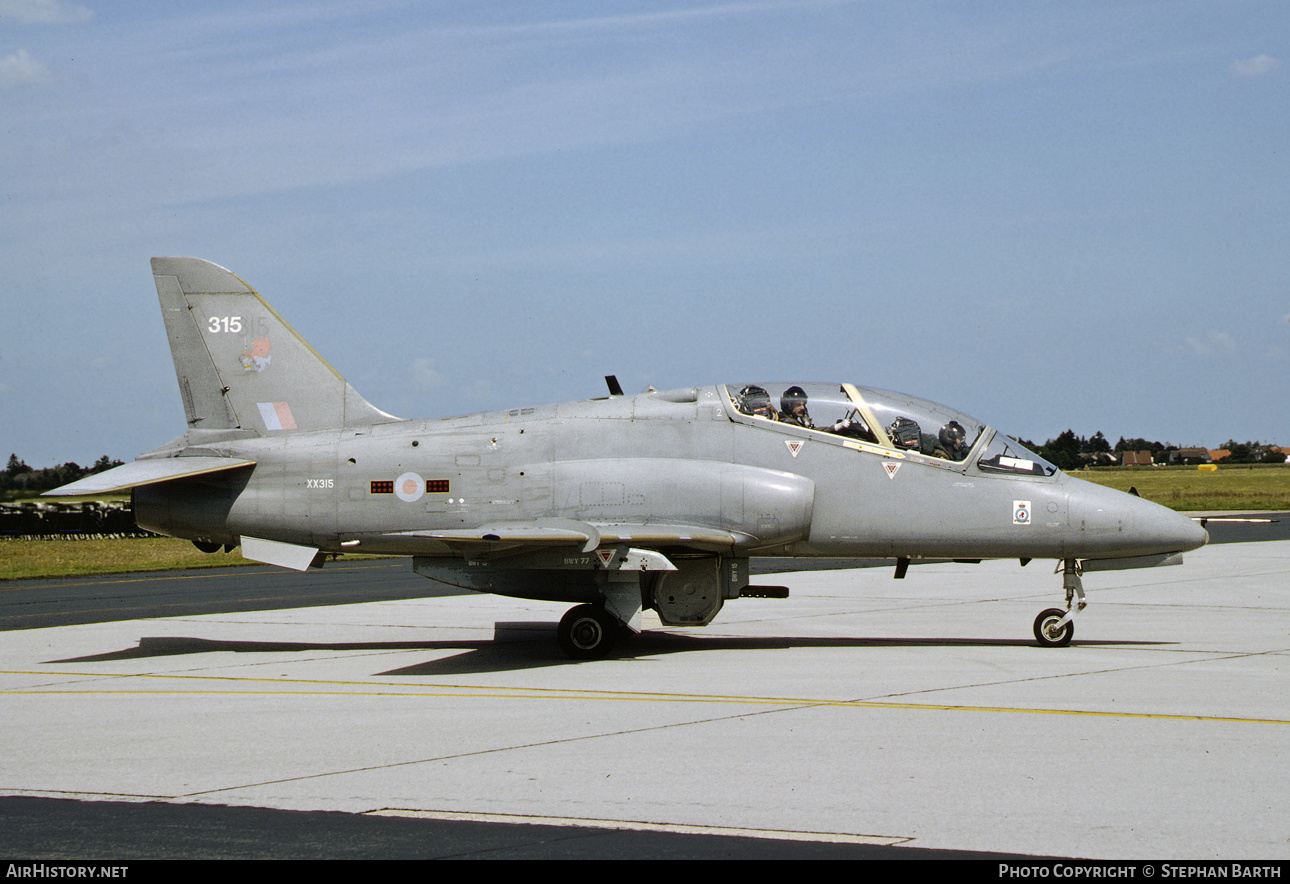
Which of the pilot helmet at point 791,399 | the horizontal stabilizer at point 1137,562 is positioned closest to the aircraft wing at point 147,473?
the pilot helmet at point 791,399

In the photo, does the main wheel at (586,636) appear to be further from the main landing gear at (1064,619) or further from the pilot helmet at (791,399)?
the main landing gear at (1064,619)

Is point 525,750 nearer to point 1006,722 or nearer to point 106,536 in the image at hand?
point 1006,722

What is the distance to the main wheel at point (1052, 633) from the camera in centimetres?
1365

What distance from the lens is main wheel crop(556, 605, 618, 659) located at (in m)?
13.4

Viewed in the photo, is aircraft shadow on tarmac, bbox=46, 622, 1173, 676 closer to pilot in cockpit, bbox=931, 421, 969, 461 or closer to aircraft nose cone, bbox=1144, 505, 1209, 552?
aircraft nose cone, bbox=1144, 505, 1209, 552

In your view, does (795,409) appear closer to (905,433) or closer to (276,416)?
(905,433)

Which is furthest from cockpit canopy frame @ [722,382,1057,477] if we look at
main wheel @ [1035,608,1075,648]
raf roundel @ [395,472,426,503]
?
raf roundel @ [395,472,426,503]

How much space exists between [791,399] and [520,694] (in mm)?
4772

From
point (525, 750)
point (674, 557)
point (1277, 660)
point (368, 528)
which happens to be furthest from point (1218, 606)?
point (525, 750)

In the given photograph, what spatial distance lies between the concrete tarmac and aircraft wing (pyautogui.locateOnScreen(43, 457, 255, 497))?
1.95 meters

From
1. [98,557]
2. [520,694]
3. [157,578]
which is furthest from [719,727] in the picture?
[98,557]

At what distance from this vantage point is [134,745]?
29.7 feet

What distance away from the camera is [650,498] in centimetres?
1375
